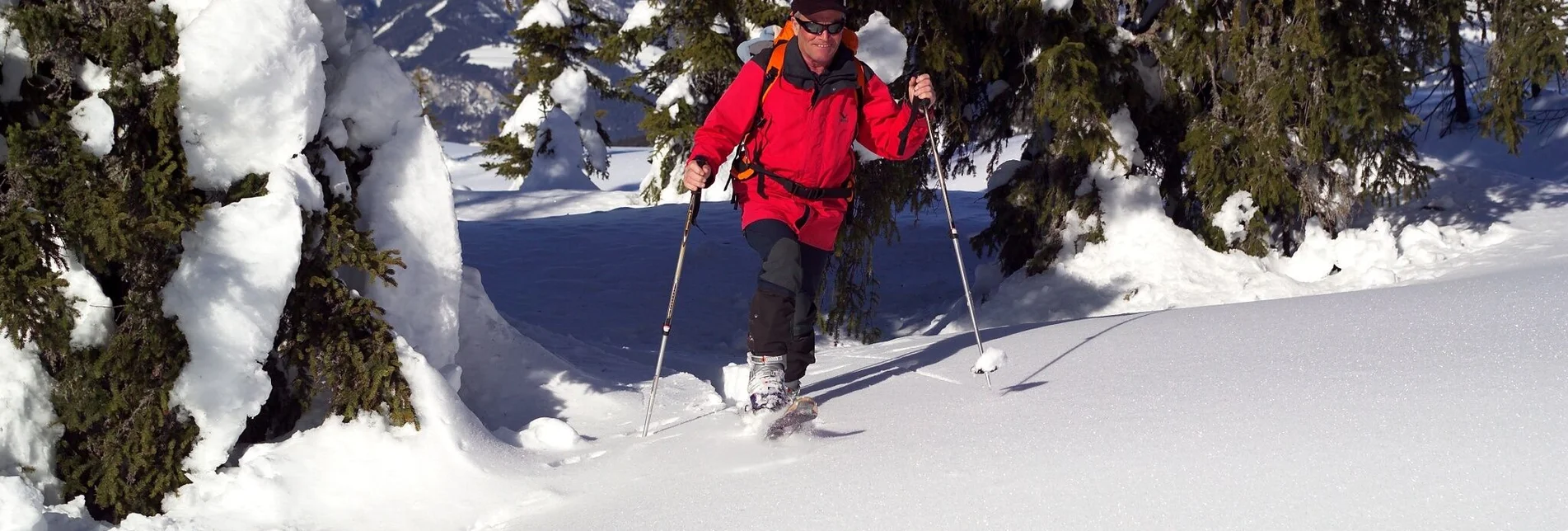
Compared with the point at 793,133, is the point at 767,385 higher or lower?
lower

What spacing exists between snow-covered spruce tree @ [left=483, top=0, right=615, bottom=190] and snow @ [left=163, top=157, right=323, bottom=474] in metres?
16.3

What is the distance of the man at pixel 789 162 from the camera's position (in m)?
4.48

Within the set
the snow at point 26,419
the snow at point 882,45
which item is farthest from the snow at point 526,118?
the snow at point 26,419

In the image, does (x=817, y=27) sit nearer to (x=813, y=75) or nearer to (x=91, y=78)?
(x=813, y=75)

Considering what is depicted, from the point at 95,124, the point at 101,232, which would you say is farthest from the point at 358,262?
the point at 95,124

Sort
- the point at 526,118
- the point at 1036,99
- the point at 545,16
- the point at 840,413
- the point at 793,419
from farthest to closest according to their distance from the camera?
the point at 526,118 → the point at 545,16 → the point at 1036,99 → the point at 840,413 → the point at 793,419

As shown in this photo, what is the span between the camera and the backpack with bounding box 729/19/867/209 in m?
4.55

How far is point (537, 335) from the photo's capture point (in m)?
6.37

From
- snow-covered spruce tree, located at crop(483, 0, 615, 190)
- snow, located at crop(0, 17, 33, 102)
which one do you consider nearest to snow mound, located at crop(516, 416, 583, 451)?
snow, located at crop(0, 17, 33, 102)

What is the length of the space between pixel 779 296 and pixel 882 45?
3.17m

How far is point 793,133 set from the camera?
4543 millimetres

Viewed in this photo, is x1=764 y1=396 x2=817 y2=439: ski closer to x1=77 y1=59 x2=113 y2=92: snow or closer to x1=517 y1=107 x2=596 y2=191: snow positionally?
x1=77 y1=59 x2=113 y2=92: snow

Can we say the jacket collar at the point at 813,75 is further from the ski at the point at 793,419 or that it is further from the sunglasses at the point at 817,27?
the ski at the point at 793,419

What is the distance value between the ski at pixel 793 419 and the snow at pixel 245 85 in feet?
6.30
